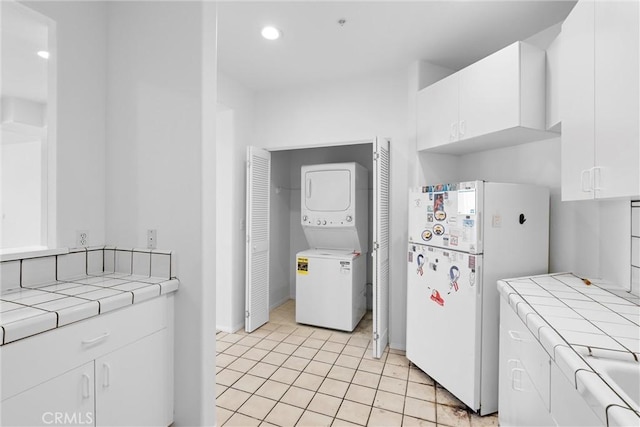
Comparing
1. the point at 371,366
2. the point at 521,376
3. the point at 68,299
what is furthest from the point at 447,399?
the point at 68,299

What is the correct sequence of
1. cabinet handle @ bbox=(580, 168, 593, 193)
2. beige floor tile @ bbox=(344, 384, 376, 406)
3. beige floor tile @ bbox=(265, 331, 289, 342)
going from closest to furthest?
cabinet handle @ bbox=(580, 168, 593, 193) < beige floor tile @ bbox=(344, 384, 376, 406) < beige floor tile @ bbox=(265, 331, 289, 342)

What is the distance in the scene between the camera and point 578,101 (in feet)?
4.66

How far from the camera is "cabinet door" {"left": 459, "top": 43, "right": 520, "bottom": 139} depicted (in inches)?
73.8

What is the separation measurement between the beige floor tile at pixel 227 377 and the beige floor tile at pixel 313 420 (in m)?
0.66

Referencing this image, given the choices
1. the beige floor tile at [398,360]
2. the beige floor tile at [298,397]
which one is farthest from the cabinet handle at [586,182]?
the beige floor tile at [298,397]

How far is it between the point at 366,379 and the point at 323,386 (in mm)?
339

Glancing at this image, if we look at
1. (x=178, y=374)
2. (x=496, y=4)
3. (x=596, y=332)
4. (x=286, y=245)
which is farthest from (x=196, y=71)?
(x=286, y=245)

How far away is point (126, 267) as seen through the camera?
1.74 metres

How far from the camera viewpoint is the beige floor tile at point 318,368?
2379 millimetres

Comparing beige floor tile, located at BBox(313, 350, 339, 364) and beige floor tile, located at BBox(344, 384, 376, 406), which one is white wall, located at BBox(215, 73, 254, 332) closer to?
beige floor tile, located at BBox(313, 350, 339, 364)

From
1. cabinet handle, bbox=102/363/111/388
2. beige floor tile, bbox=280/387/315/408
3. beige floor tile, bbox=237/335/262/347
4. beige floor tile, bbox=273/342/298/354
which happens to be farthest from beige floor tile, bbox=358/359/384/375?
cabinet handle, bbox=102/363/111/388

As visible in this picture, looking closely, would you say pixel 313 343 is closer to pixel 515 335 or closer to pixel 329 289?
pixel 329 289

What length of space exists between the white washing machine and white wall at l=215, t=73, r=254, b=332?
0.65 meters

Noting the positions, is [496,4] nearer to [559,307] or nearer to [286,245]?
[559,307]
